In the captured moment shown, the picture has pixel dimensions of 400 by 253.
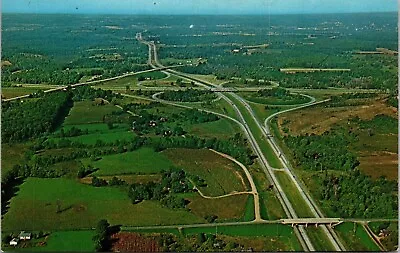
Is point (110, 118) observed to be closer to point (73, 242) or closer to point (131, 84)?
point (131, 84)

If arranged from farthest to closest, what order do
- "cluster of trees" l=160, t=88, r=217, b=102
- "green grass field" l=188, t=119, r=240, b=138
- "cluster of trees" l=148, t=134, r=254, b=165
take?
1. "cluster of trees" l=160, t=88, r=217, b=102
2. "green grass field" l=188, t=119, r=240, b=138
3. "cluster of trees" l=148, t=134, r=254, b=165

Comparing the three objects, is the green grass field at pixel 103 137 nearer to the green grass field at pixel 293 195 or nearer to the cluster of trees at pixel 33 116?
the cluster of trees at pixel 33 116

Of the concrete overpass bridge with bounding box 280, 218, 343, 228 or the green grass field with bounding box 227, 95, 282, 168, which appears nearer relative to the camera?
the concrete overpass bridge with bounding box 280, 218, 343, 228

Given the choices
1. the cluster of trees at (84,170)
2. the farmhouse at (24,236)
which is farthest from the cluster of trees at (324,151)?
the farmhouse at (24,236)

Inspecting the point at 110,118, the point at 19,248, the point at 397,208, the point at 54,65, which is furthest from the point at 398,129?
the point at 54,65

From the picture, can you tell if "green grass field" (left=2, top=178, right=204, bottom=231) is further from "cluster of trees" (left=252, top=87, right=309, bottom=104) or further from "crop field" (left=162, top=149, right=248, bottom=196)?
"cluster of trees" (left=252, top=87, right=309, bottom=104)

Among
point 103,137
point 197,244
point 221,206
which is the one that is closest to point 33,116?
point 103,137

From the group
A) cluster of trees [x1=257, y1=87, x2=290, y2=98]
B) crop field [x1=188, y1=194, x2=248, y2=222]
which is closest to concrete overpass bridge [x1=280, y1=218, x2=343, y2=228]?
crop field [x1=188, y1=194, x2=248, y2=222]
